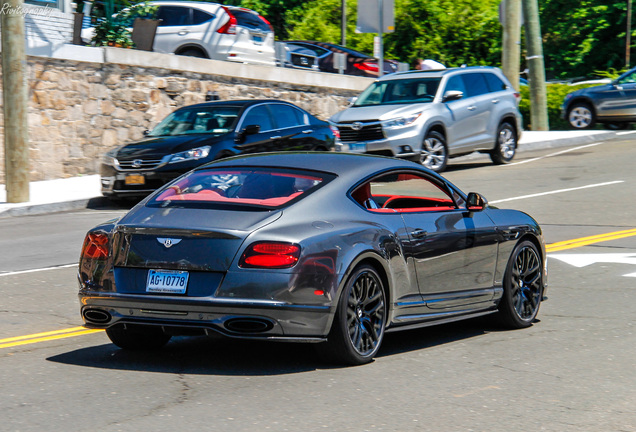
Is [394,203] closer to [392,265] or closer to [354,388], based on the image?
[392,265]

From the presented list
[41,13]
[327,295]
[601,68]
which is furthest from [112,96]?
[601,68]

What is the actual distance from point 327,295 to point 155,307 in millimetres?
1021

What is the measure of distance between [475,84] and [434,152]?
2383 mm

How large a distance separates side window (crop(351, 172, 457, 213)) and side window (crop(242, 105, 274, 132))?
9.33 meters

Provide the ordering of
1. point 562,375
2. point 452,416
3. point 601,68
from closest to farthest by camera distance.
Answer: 1. point 452,416
2. point 562,375
3. point 601,68

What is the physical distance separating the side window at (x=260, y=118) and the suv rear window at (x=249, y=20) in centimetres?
879

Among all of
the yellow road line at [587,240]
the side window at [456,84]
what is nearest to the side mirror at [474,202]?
the yellow road line at [587,240]

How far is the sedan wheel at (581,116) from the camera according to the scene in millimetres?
28531

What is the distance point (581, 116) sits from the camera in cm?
2880

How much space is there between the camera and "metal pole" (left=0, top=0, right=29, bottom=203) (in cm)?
1580

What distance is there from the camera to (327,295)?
20.0 ft

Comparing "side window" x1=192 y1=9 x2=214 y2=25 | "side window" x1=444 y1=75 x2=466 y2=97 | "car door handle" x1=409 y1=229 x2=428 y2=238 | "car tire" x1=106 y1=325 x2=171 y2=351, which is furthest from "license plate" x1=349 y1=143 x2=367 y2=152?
"car tire" x1=106 y1=325 x2=171 y2=351

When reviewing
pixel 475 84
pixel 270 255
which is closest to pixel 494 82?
pixel 475 84

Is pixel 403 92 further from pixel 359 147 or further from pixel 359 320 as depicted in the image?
pixel 359 320
